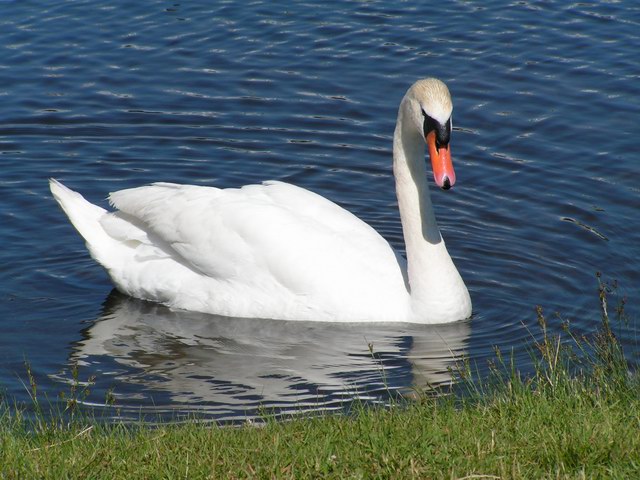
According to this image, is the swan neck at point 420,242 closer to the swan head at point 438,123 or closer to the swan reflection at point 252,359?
the swan reflection at point 252,359

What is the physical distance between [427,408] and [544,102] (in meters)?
7.36

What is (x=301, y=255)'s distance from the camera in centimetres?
861

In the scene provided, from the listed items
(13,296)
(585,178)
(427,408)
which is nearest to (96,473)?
(427,408)

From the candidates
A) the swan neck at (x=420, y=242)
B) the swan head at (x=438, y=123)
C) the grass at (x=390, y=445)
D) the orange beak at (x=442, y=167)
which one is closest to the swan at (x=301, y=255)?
the swan neck at (x=420, y=242)

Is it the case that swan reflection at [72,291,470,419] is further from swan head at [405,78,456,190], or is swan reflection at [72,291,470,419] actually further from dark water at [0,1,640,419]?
swan head at [405,78,456,190]

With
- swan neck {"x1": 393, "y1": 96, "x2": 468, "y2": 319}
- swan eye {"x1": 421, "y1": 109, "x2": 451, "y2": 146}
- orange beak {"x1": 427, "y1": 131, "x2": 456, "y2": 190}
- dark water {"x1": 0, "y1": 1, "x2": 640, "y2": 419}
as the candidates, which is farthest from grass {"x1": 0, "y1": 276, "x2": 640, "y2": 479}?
swan neck {"x1": 393, "y1": 96, "x2": 468, "y2": 319}

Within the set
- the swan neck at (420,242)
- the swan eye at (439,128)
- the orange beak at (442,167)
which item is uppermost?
the swan eye at (439,128)

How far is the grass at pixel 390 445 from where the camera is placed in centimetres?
477

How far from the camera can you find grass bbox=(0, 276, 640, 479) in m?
4.77

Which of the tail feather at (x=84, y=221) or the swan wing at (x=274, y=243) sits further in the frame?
the tail feather at (x=84, y=221)

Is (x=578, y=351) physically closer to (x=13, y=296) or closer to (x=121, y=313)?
(x=121, y=313)

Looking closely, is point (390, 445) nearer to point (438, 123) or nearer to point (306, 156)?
point (438, 123)

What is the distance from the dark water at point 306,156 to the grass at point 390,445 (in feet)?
5.31

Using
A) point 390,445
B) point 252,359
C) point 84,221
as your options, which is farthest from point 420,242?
point 390,445
